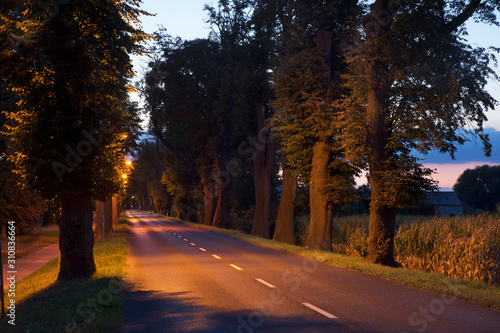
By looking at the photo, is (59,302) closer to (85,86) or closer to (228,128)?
(85,86)

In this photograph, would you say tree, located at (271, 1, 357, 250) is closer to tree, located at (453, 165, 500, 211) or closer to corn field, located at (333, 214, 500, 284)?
corn field, located at (333, 214, 500, 284)

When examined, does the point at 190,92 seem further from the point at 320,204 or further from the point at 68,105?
the point at 68,105

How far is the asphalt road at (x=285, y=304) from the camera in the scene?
7.89 meters

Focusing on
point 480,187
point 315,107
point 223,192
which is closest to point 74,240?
point 315,107

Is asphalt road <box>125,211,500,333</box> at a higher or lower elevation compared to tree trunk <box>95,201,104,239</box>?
lower

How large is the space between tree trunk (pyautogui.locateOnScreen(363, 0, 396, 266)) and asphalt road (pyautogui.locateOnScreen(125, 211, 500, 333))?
3064mm

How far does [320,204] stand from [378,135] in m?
7.83

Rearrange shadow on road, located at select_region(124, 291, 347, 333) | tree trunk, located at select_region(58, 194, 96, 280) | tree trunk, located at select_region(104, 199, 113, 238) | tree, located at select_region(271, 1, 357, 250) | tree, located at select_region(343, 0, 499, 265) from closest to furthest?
shadow on road, located at select_region(124, 291, 347, 333)
tree trunk, located at select_region(58, 194, 96, 280)
tree, located at select_region(343, 0, 499, 265)
tree, located at select_region(271, 1, 357, 250)
tree trunk, located at select_region(104, 199, 113, 238)

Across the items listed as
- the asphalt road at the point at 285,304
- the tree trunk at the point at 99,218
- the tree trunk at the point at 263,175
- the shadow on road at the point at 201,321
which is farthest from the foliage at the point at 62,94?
the tree trunk at the point at 263,175

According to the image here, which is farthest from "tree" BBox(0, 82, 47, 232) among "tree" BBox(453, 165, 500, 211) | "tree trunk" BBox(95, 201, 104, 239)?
"tree" BBox(453, 165, 500, 211)

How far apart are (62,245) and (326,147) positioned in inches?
558

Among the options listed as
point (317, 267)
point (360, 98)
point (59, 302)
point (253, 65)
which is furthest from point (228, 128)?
point (59, 302)

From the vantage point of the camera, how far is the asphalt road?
7.89m

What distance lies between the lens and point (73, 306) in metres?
9.35
